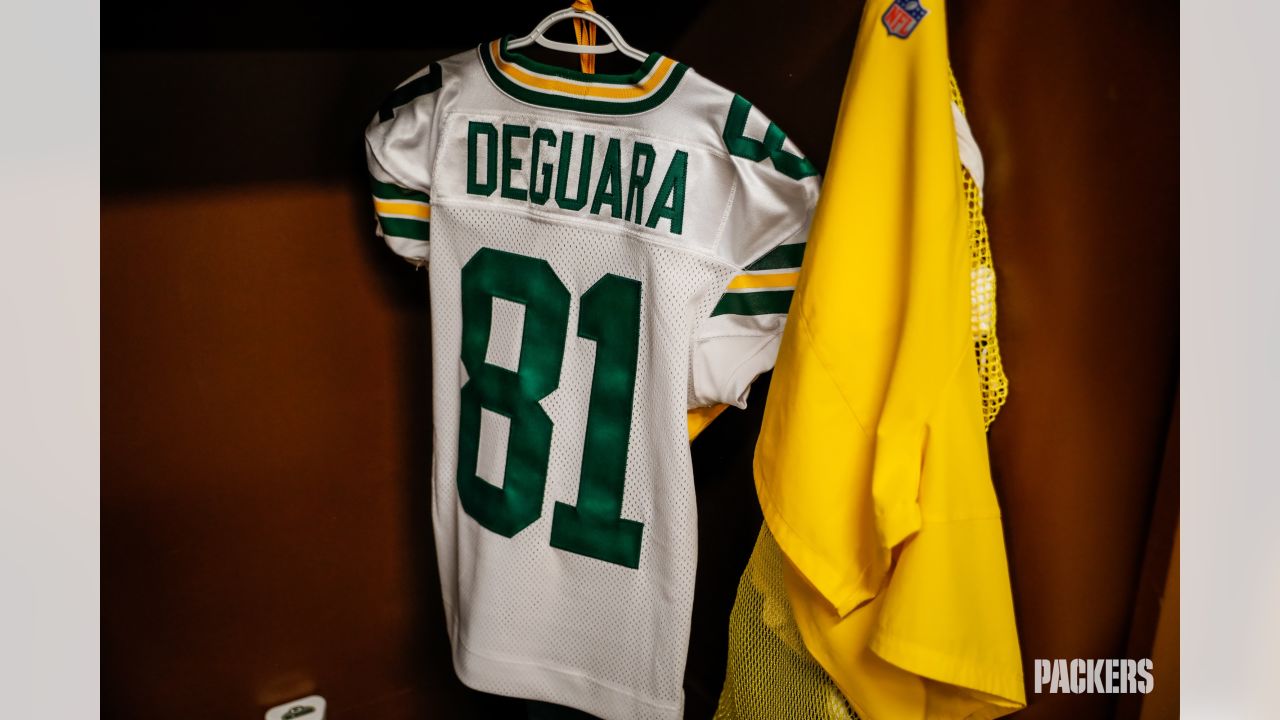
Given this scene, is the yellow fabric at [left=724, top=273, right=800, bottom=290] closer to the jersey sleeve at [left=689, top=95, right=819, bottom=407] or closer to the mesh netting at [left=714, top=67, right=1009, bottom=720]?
the jersey sleeve at [left=689, top=95, right=819, bottom=407]

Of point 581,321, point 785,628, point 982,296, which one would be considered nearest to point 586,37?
point 581,321

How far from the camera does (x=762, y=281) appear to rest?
1.01 metres

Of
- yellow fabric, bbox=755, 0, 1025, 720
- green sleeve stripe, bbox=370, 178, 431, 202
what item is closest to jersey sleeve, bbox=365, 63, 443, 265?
green sleeve stripe, bbox=370, 178, 431, 202

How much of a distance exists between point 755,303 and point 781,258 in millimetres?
54

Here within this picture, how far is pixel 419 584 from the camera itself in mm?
1647

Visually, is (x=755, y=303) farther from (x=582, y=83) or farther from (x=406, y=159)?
(x=406, y=159)

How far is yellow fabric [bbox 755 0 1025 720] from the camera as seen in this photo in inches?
31.0

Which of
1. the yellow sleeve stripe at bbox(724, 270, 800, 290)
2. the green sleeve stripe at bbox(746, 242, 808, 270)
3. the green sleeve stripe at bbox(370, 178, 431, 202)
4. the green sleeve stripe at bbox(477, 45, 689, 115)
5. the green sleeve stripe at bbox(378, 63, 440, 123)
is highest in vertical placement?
the green sleeve stripe at bbox(378, 63, 440, 123)

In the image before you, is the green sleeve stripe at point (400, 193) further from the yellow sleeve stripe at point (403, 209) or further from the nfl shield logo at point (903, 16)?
the nfl shield logo at point (903, 16)

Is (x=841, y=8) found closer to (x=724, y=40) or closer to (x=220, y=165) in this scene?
(x=724, y=40)

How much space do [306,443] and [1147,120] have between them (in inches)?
46.5

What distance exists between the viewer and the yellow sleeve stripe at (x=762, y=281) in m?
1.00

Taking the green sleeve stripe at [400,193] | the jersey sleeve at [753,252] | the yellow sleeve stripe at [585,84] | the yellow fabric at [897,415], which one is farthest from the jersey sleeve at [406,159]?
the yellow fabric at [897,415]

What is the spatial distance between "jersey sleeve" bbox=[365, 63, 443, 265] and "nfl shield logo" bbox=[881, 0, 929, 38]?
1.84 feet
